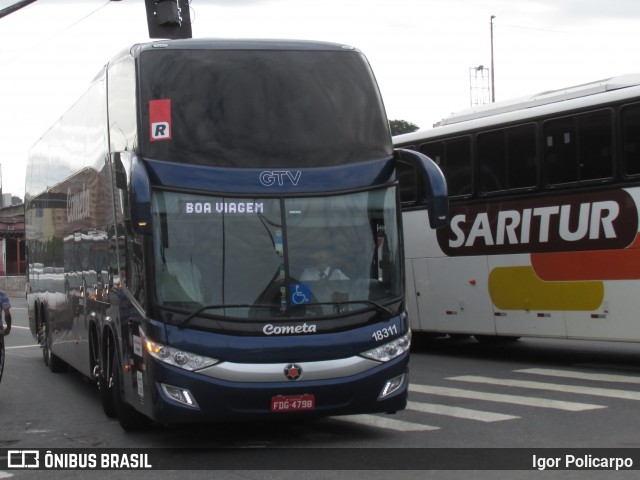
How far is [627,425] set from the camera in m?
10.7

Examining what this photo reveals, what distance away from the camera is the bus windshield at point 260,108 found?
9.98 metres

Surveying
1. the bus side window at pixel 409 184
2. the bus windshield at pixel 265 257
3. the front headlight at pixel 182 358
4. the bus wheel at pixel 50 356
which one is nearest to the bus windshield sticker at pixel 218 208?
the bus windshield at pixel 265 257

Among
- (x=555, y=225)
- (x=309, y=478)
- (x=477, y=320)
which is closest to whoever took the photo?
(x=309, y=478)

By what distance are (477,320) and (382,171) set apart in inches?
321

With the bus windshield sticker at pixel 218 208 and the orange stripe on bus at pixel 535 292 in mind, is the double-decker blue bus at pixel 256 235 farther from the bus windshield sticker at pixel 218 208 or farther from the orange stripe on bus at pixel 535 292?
the orange stripe on bus at pixel 535 292

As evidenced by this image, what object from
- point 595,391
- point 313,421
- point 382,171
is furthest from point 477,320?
point 382,171

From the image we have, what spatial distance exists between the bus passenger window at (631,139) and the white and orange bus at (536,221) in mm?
14

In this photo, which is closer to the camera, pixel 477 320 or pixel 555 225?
pixel 555 225

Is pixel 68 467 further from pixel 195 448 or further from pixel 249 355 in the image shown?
pixel 249 355

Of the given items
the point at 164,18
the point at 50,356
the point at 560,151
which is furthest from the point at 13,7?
the point at 560,151

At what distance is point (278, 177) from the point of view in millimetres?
9938

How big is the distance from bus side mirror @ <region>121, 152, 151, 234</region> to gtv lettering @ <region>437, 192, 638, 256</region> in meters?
7.83

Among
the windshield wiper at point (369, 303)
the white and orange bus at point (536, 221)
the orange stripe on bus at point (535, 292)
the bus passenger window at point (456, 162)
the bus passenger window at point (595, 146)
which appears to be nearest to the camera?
the windshield wiper at point (369, 303)

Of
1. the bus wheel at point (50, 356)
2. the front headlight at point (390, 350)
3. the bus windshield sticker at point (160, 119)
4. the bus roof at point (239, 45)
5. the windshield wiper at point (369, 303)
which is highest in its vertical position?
the bus roof at point (239, 45)
